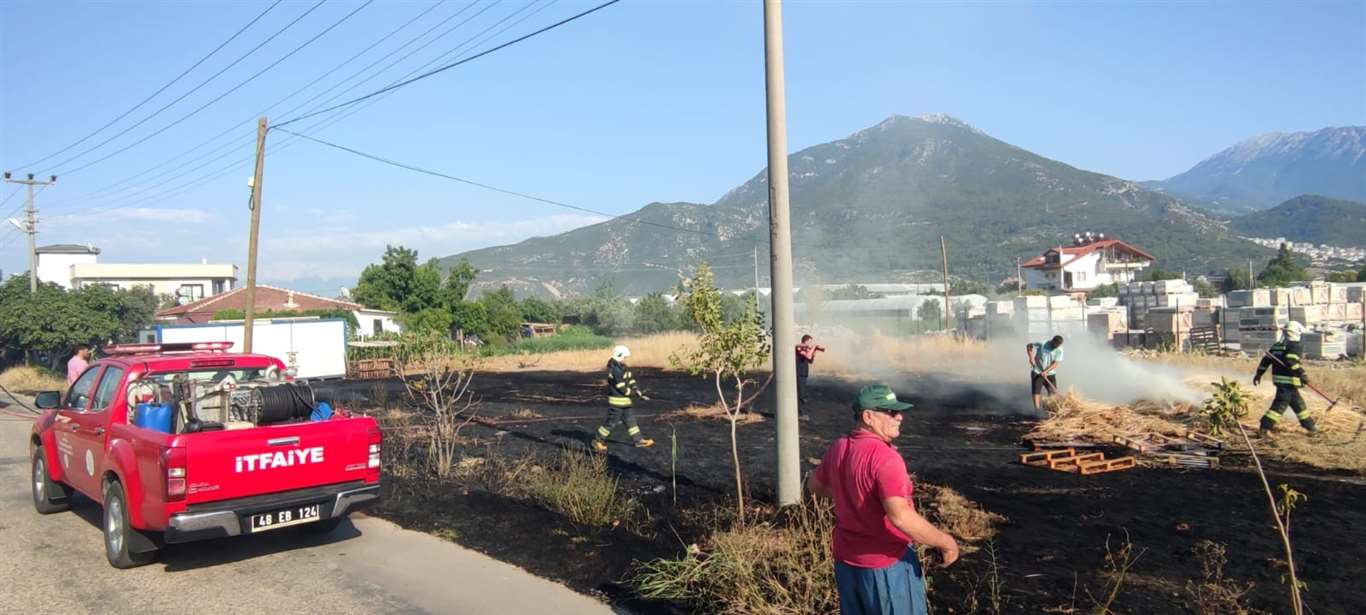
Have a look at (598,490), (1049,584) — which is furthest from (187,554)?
(1049,584)

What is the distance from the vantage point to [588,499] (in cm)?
858

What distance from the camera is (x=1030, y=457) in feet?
37.7

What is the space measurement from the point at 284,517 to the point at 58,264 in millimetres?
107224

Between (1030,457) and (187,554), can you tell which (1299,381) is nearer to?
(1030,457)

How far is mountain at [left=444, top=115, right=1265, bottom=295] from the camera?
111 m

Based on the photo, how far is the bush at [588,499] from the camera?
27.7 feet

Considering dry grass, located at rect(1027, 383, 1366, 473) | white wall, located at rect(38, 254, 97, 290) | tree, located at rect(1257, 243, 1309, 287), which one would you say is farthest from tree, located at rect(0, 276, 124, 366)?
tree, located at rect(1257, 243, 1309, 287)

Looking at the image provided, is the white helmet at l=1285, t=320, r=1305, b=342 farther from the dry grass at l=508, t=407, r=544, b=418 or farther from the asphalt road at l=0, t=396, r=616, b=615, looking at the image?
the dry grass at l=508, t=407, r=544, b=418

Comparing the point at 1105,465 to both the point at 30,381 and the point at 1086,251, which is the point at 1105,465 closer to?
the point at 30,381

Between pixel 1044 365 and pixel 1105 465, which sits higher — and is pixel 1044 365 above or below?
above

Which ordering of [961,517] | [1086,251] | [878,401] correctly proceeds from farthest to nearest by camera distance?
[1086,251]
[961,517]
[878,401]

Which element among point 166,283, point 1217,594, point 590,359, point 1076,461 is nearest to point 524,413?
point 1076,461

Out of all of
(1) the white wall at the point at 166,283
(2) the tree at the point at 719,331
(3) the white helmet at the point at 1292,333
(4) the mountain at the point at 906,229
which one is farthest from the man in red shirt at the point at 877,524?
(1) the white wall at the point at 166,283

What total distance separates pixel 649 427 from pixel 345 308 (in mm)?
45826
